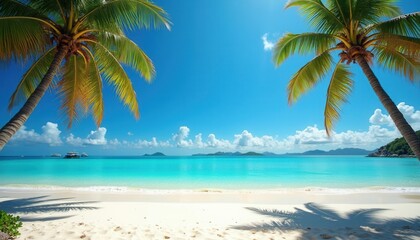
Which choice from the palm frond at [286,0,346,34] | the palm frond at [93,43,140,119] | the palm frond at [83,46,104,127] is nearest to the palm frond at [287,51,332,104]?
the palm frond at [286,0,346,34]

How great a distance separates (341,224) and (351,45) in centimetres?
485

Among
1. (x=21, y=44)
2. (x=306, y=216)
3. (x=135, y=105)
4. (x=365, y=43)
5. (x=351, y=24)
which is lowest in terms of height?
(x=306, y=216)

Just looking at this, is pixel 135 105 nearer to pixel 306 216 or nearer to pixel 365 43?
pixel 306 216

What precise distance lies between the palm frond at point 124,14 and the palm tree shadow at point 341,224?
6.04m

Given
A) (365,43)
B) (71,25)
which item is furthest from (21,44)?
(365,43)

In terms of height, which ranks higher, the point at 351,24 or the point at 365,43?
the point at 351,24

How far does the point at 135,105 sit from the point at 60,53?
3.13m

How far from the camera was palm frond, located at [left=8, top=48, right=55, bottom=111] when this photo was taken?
304 inches

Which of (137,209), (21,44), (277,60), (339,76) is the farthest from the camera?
(277,60)

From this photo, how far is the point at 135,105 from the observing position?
29.6 feet

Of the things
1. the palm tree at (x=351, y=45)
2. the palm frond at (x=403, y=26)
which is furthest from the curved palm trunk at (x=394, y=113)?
the palm frond at (x=403, y=26)

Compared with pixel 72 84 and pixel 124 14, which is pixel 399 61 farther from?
pixel 72 84

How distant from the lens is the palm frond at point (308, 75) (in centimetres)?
847

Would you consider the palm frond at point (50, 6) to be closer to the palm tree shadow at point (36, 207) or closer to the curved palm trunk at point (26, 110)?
the curved palm trunk at point (26, 110)
